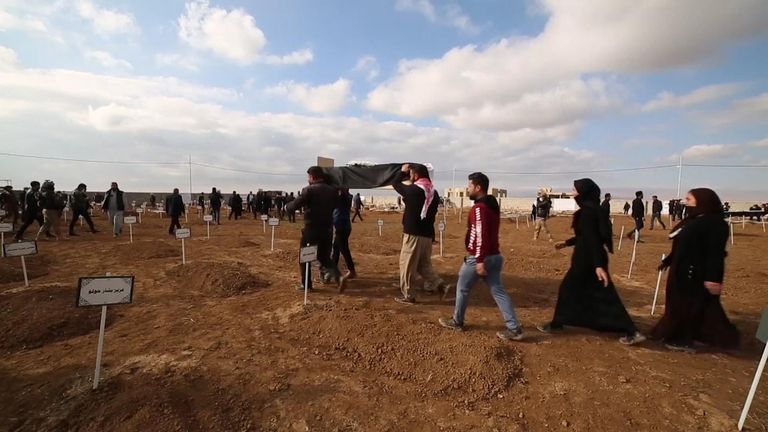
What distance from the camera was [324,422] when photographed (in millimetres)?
2492

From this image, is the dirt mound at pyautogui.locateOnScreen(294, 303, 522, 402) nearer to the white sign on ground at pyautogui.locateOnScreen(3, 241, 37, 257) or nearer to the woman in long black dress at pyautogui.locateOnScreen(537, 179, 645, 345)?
the woman in long black dress at pyautogui.locateOnScreen(537, 179, 645, 345)

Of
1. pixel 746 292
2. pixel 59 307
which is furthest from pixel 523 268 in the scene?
pixel 59 307

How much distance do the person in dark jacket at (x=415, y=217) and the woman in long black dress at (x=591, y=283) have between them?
1.73 meters

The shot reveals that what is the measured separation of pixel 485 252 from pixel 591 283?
56.6 inches

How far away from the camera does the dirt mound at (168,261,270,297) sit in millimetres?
5668

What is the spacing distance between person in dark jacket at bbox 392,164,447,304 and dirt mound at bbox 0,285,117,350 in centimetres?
381

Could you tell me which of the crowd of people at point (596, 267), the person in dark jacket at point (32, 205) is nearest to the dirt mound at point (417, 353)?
the crowd of people at point (596, 267)

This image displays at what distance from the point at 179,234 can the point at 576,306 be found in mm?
7163

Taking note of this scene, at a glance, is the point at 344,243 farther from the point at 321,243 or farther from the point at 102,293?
the point at 102,293

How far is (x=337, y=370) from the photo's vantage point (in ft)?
10.4

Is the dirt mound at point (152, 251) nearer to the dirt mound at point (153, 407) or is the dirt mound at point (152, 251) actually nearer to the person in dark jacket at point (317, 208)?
the person in dark jacket at point (317, 208)

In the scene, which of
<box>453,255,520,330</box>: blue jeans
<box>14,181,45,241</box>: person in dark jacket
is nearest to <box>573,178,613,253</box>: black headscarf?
<box>453,255,520,330</box>: blue jeans

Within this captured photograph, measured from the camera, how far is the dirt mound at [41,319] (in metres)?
3.75

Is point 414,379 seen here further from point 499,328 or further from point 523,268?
point 523,268
